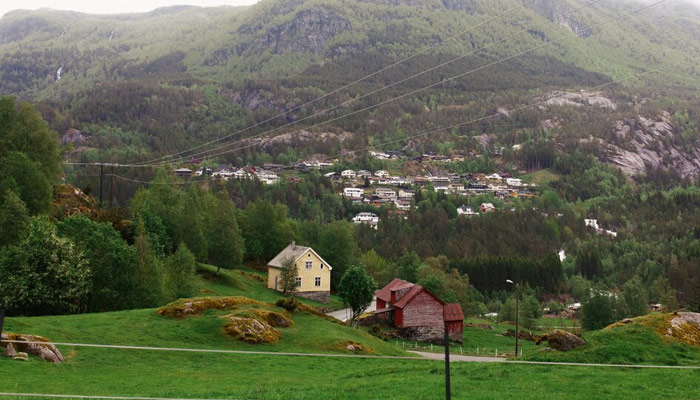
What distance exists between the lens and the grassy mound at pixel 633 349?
2377cm

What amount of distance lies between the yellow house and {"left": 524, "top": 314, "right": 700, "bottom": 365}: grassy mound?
196 ft

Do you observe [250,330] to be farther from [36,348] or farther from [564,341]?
[564,341]

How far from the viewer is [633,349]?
24.3m

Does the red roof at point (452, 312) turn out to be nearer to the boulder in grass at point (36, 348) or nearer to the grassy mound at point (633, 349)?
the grassy mound at point (633, 349)

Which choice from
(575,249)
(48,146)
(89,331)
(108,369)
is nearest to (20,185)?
(48,146)

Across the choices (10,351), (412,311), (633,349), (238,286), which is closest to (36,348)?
(10,351)

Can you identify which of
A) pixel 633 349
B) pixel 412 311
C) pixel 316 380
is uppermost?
pixel 633 349

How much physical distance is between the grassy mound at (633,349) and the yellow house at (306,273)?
196ft

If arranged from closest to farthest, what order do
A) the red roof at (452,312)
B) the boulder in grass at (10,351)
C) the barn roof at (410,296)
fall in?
the red roof at (452,312)
the boulder in grass at (10,351)
the barn roof at (410,296)

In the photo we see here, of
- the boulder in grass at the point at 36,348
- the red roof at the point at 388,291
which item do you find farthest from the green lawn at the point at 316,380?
the red roof at the point at 388,291

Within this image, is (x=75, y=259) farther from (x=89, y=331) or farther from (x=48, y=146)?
(x=48, y=146)

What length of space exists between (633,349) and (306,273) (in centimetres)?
6421

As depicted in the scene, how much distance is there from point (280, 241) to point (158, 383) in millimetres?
77681

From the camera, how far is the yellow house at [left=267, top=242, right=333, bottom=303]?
8481cm
